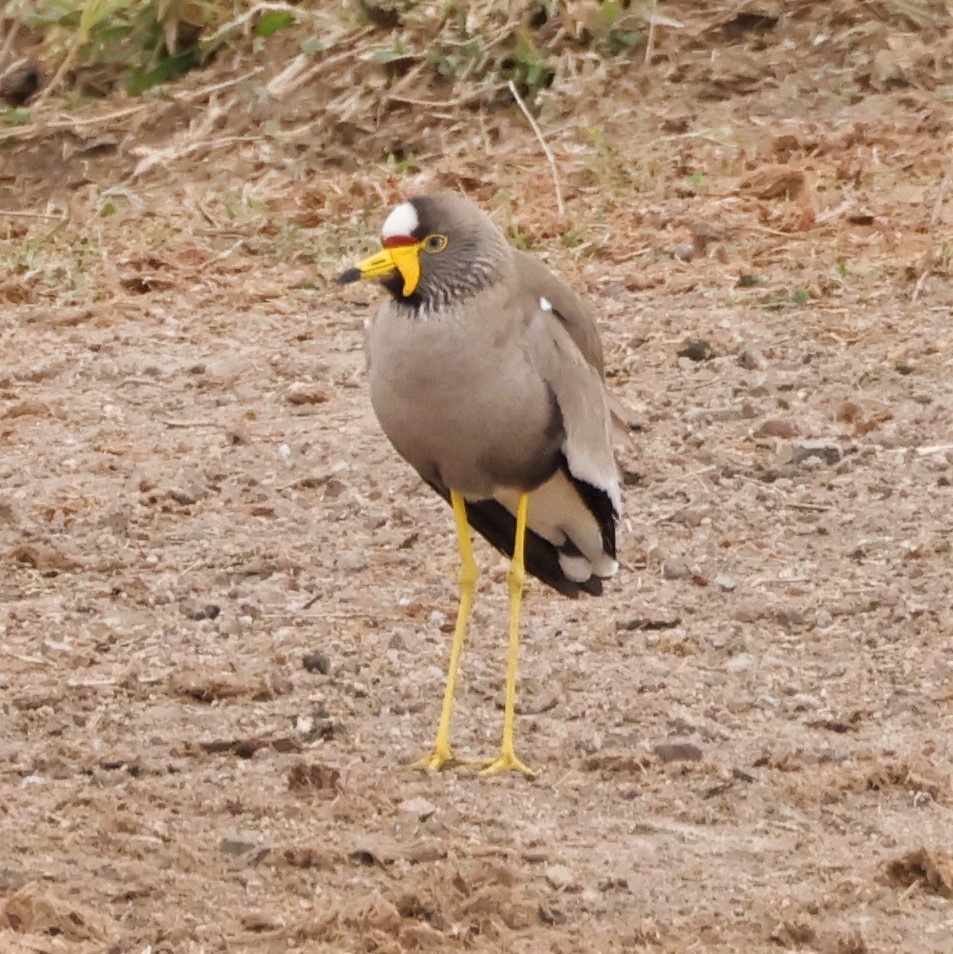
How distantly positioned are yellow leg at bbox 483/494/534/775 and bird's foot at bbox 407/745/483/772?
6 centimetres

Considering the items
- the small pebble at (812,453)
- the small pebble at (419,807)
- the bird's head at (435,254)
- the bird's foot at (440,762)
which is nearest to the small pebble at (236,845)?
the small pebble at (419,807)

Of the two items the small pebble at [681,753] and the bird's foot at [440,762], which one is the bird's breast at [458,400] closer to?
the bird's foot at [440,762]

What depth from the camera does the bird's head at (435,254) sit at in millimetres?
4332

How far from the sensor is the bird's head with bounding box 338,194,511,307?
4.33 meters

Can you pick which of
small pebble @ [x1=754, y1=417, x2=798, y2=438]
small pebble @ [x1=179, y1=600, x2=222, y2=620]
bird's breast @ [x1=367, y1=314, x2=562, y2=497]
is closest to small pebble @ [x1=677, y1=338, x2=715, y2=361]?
small pebble @ [x1=754, y1=417, x2=798, y2=438]

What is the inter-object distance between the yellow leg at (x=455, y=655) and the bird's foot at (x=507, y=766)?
3.2 inches

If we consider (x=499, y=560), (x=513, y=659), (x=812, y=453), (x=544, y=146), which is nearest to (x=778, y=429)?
(x=812, y=453)

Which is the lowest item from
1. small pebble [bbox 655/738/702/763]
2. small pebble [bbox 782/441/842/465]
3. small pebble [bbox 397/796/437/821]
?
small pebble [bbox 782/441/842/465]

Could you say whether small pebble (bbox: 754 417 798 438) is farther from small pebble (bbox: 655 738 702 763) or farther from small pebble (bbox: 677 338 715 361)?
small pebble (bbox: 655 738 702 763)

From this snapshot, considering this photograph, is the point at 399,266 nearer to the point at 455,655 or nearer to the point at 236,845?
the point at 455,655

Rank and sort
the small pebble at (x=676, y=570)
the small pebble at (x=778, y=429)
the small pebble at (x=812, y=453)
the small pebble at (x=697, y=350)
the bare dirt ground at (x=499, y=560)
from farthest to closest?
the small pebble at (x=697, y=350) → the small pebble at (x=778, y=429) → the small pebble at (x=812, y=453) → the small pebble at (x=676, y=570) → the bare dirt ground at (x=499, y=560)

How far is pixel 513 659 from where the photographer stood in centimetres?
462

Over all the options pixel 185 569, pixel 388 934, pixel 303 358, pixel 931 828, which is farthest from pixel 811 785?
pixel 303 358

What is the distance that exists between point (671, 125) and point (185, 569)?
4372mm
